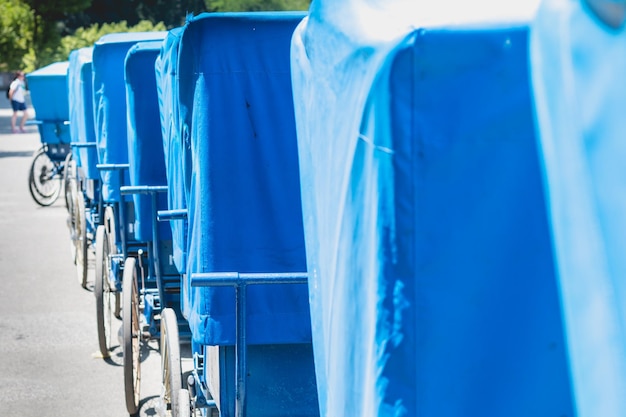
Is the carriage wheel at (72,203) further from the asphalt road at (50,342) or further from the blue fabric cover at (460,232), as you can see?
the blue fabric cover at (460,232)

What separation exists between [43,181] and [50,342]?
861 cm

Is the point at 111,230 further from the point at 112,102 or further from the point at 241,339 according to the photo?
the point at 241,339

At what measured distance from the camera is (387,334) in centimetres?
191

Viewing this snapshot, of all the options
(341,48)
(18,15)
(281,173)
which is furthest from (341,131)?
(18,15)

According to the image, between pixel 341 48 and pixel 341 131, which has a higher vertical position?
pixel 341 48

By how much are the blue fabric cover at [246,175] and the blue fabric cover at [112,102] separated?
155 inches

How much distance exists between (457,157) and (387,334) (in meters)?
0.33

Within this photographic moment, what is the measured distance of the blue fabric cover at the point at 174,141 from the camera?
5.64 m

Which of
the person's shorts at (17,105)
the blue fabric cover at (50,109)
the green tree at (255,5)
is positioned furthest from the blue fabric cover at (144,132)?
the green tree at (255,5)

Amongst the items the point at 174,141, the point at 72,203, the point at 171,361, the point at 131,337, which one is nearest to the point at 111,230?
the point at 131,337

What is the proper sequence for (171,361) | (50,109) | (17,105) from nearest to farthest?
(171,361) → (50,109) → (17,105)

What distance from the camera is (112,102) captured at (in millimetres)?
9062

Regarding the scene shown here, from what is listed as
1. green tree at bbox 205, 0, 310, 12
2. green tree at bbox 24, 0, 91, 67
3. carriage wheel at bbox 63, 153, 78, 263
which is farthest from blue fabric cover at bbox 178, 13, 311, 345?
green tree at bbox 205, 0, 310, 12

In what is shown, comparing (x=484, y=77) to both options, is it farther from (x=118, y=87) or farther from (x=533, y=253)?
(x=118, y=87)
